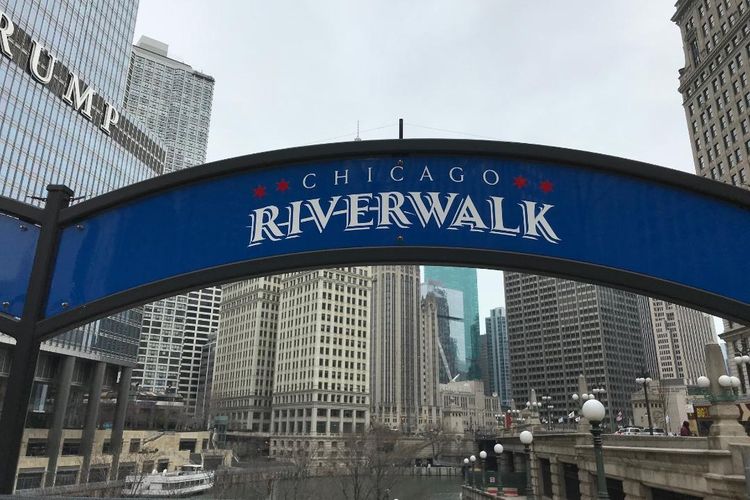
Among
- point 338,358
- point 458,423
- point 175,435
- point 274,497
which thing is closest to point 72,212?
point 274,497

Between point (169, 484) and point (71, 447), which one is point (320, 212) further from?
point (71, 447)

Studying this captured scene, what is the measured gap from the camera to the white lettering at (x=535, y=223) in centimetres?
439

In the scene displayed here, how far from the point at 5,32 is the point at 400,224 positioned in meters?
68.4

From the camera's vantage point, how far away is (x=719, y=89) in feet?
259

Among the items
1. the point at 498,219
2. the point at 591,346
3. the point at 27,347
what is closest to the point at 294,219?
the point at 498,219

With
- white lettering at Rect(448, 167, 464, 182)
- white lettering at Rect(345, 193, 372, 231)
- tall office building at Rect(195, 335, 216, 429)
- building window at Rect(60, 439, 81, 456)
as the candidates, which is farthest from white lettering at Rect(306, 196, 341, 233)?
tall office building at Rect(195, 335, 216, 429)

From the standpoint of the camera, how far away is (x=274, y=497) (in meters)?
48.2

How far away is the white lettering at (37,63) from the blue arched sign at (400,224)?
67.7 m

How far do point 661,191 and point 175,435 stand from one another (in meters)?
85.5

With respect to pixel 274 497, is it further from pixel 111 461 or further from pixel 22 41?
pixel 22 41

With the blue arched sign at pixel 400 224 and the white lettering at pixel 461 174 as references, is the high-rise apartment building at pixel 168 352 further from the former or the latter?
the white lettering at pixel 461 174

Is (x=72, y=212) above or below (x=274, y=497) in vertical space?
above

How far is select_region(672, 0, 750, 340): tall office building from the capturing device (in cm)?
7288

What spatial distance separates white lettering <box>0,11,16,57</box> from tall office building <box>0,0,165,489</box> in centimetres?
11
